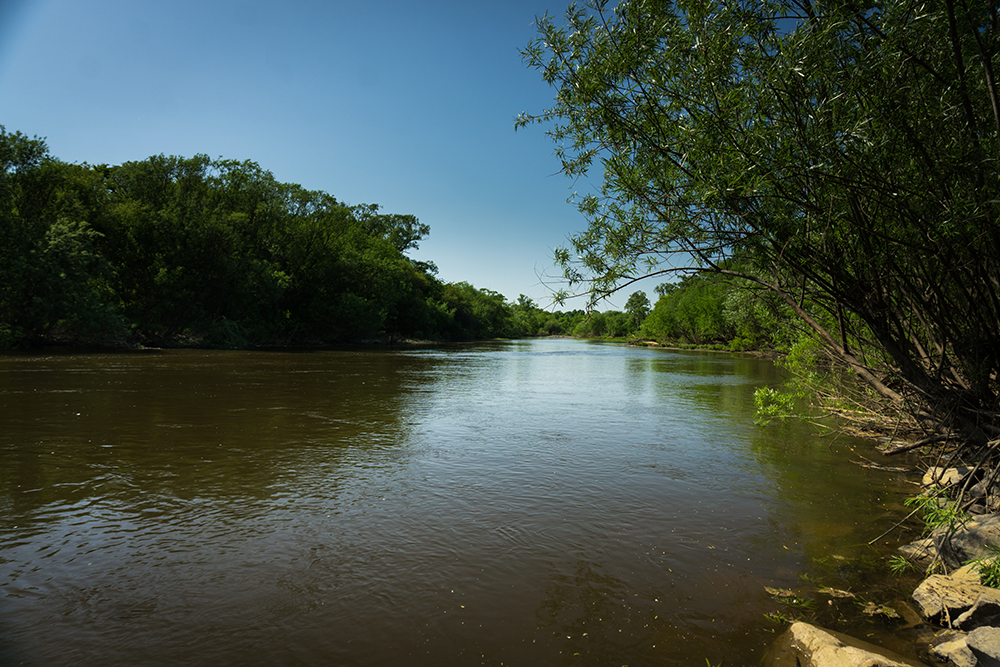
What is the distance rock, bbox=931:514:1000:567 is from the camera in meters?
5.34

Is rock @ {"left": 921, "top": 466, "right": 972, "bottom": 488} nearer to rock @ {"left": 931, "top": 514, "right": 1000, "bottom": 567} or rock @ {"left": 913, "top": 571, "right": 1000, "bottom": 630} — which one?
rock @ {"left": 931, "top": 514, "right": 1000, "bottom": 567}

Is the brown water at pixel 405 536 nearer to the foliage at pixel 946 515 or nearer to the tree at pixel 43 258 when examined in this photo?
the foliage at pixel 946 515

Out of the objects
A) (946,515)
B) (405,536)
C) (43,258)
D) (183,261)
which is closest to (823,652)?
(946,515)

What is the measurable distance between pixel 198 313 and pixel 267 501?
49.6 meters

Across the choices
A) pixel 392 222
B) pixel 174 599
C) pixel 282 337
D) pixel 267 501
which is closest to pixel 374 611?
pixel 174 599

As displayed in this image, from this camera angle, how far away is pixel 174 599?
16.1ft

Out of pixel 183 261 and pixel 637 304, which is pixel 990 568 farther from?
pixel 183 261

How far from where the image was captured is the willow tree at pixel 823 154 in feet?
17.6

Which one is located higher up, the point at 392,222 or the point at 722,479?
the point at 392,222

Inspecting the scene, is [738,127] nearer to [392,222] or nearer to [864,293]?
[864,293]

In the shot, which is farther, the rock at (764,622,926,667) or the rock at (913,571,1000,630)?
the rock at (913,571,1000,630)

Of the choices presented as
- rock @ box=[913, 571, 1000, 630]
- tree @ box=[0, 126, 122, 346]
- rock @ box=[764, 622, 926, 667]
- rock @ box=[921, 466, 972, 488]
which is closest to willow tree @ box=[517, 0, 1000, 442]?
rock @ box=[921, 466, 972, 488]

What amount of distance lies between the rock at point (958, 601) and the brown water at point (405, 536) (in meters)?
0.77

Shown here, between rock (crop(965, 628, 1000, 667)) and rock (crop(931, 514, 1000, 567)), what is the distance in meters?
1.75
